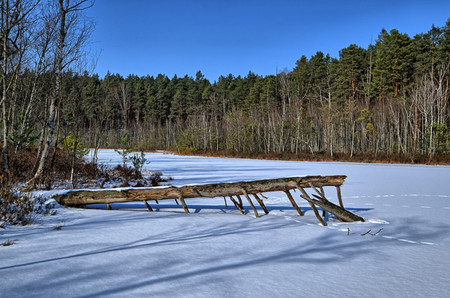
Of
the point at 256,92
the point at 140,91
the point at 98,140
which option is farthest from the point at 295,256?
the point at 140,91

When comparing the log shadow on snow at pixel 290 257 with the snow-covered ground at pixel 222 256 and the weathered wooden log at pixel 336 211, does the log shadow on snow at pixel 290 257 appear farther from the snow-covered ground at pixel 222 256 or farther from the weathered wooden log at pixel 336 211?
the weathered wooden log at pixel 336 211

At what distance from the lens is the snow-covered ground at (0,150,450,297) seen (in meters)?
2.35

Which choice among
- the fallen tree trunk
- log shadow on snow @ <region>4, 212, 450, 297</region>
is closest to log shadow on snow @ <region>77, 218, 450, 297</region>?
log shadow on snow @ <region>4, 212, 450, 297</region>

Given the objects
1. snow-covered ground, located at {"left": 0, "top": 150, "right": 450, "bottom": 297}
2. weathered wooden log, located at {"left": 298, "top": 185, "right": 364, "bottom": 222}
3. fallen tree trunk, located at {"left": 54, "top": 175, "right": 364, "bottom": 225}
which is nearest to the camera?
snow-covered ground, located at {"left": 0, "top": 150, "right": 450, "bottom": 297}

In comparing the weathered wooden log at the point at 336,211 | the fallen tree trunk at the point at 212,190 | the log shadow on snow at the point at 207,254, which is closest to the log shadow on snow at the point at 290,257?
the log shadow on snow at the point at 207,254

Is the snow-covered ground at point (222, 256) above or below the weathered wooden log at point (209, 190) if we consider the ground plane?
below

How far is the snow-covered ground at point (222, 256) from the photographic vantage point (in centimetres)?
235

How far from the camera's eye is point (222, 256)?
3.11 meters

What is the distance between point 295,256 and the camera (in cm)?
322

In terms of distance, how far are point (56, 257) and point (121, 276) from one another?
0.92 metres

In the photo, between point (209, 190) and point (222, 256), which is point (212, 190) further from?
point (222, 256)

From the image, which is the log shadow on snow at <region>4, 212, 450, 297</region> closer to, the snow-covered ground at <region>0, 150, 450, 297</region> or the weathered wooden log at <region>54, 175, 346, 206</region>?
the snow-covered ground at <region>0, 150, 450, 297</region>

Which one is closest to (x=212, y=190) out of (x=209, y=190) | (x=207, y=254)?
(x=209, y=190)

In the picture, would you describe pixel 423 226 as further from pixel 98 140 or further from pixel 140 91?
pixel 140 91
